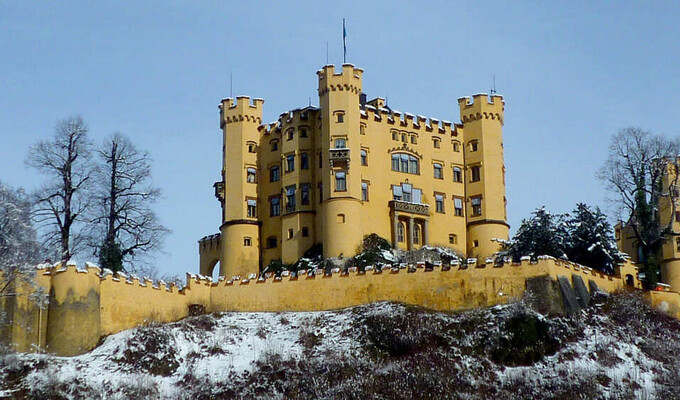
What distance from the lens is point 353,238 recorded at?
237ft

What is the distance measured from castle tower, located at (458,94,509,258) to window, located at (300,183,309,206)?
10.2 metres

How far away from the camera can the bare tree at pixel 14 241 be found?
53.4m

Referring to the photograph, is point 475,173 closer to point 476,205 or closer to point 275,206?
A: point 476,205

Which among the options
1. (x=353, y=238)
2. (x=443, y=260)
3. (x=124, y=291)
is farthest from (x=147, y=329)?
(x=443, y=260)

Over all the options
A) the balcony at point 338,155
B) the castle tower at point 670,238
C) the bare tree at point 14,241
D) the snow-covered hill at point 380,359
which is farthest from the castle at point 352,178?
the bare tree at point 14,241

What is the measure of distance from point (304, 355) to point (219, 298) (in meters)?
8.05

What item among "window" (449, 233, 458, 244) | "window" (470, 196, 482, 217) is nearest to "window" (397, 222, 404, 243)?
"window" (449, 233, 458, 244)

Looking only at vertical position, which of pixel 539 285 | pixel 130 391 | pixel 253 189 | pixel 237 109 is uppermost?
pixel 237 109

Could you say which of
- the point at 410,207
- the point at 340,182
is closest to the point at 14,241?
the point at 340,182

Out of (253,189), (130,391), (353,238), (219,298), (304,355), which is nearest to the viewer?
(130,391)

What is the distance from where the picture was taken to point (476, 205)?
78500 millimetres

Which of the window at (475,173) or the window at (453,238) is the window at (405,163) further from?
the window at (453,238)

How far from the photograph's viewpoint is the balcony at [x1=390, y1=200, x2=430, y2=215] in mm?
75500

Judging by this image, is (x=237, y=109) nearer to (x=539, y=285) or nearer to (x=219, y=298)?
(x=219, y=298)
